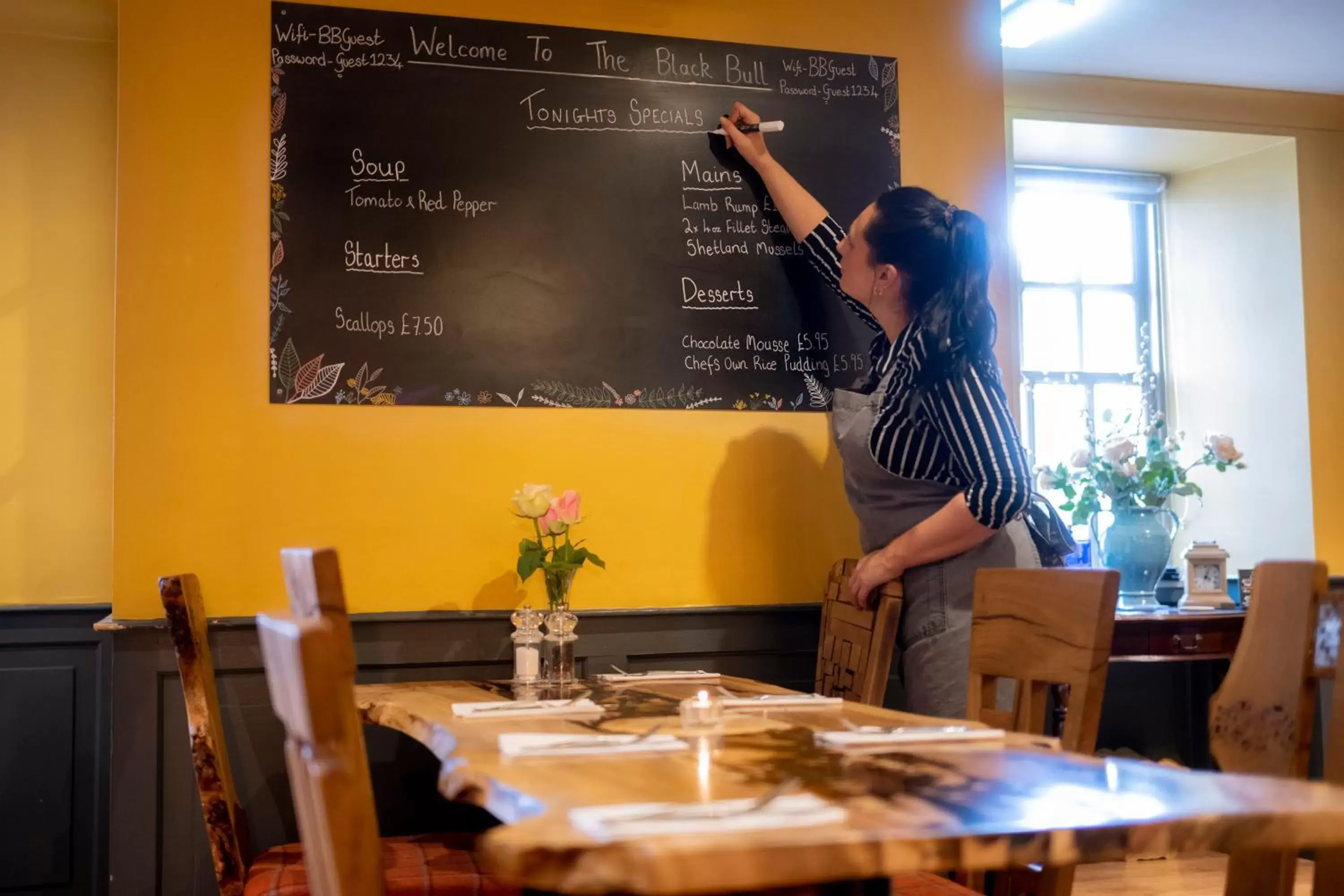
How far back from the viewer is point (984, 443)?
2723mm

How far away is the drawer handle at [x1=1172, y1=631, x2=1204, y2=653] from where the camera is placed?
13.0ft

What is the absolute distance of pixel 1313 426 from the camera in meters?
4.71

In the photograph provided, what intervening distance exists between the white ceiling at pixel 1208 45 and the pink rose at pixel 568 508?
8.07 feet

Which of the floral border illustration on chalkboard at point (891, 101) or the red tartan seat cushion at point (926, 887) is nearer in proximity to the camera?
the red tartan seat cushion at point (926, 887)

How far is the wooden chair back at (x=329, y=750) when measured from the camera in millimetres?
1004

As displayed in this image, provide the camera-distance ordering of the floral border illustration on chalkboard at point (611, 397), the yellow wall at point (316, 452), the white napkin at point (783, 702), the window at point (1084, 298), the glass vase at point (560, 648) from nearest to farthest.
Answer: the white napkin at point (783, 702)
the glass vase at point (560, 648)
the yellow wall at point (316, 452)
the floral border illustration on chalkboard at point (611, 397)
the window at point (1084, 298)

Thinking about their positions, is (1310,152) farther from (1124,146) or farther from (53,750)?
(53,750)

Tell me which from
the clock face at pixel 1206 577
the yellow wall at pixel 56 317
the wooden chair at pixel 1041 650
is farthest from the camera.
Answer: the clock face at pixel 1206 577

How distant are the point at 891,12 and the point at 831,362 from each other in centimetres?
104

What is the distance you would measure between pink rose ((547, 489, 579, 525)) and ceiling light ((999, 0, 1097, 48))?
2.03m

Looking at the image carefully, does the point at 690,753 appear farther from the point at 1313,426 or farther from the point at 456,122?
the point at 1313,426

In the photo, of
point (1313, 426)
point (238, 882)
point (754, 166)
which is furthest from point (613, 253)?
point (1313, 426)

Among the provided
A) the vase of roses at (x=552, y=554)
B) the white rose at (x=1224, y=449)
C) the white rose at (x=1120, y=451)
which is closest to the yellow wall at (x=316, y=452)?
the vase of roses at (x=552, y=554)

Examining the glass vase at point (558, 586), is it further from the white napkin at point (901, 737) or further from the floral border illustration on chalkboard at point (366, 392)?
the white napkin at point (901, 737)
